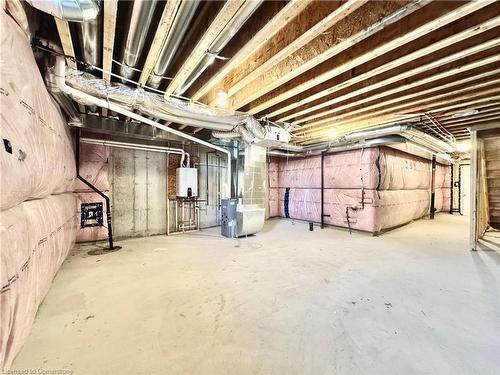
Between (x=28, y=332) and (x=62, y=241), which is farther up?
(x=62, y=241)

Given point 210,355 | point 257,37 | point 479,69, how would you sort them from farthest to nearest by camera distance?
point 479,69, point 257,37, point 210,355

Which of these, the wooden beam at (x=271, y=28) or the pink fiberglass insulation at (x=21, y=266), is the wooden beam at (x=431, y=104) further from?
the pink fiberglass insulation at (x=21, y=266)

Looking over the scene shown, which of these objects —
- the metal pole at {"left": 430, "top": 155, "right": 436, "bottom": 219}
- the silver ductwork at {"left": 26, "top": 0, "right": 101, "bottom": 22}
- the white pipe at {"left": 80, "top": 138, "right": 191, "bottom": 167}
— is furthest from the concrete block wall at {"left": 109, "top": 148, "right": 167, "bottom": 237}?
the metal pole at {"left": 430, "top": 155, "right": 436, "bottom": 219}

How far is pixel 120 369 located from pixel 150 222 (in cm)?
379

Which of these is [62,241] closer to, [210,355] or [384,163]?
[210,355]

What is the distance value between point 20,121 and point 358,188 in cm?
547

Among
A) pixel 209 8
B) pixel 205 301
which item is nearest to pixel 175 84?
pixel 209 8

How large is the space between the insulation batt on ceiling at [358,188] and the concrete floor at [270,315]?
1719mm

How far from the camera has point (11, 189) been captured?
1184 mm

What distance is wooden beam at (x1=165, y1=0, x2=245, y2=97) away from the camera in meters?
1.39

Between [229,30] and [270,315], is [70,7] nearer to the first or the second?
[229,30]

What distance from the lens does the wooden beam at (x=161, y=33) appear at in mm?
1364

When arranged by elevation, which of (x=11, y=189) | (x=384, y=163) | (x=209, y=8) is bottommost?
(x=11, y=189)

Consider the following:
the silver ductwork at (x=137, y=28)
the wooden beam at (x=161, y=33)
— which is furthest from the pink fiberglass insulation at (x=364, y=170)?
the silver ductwork at (x=137, y=28)
